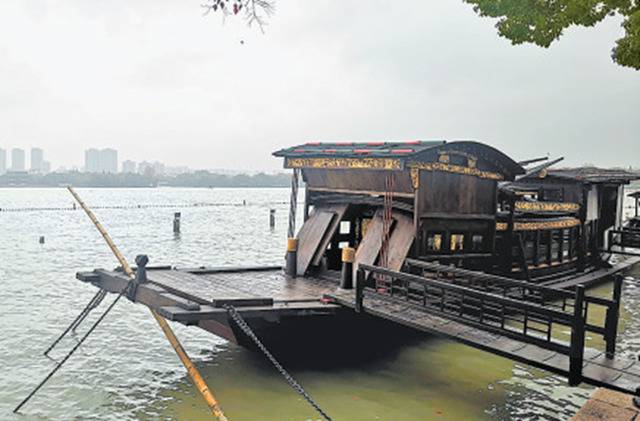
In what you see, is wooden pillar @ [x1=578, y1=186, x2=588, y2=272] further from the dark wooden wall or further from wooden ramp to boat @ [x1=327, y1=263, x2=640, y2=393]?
wooden ramp to boat @ [x1=327, y1=263, x2=640, y2=393]

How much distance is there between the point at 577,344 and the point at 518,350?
0.96 m

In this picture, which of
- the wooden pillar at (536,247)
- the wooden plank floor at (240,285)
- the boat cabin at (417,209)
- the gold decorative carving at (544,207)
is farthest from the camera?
the wooden pillar at (536,247)

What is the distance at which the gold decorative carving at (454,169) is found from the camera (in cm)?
1339

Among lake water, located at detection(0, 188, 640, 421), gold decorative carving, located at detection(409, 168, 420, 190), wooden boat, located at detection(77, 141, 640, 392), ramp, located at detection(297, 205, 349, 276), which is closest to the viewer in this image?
wooden boat, located at detection(77, 141, 640, 392)

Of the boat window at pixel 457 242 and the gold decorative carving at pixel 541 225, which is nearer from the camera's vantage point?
the boat window at pixel 457 242

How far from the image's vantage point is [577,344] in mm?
8320

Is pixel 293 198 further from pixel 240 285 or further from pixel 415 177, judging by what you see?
pixel 415 177

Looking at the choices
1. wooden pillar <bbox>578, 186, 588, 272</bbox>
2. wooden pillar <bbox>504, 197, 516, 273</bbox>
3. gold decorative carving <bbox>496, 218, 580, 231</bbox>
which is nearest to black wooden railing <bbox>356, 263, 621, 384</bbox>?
wooden pillar <bbox>504, 197, 516, 273</bbox>

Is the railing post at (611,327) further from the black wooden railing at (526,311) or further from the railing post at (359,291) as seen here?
the railing post at (359,291)

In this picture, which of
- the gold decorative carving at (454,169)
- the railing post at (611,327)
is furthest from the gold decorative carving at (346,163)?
the railing post at (611,327)

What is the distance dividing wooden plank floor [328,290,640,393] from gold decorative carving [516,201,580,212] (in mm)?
8092

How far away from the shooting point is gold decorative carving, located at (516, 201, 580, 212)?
58.7 ft

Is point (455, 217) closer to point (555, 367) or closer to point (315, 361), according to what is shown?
point (315, 361)

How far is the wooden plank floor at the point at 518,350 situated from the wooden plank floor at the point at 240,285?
1.71m
